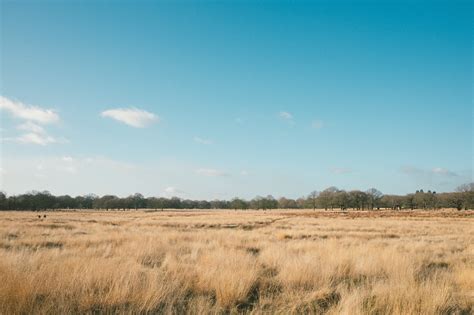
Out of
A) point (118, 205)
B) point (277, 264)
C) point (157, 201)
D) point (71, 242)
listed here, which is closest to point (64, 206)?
point (118, 205)

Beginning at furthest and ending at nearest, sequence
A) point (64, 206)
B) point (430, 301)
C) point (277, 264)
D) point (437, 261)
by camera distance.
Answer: point (64, 206) < point (437, 261) < point (277, 264) < point (430, 301)

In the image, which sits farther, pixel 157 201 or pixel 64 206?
pixel 157 201

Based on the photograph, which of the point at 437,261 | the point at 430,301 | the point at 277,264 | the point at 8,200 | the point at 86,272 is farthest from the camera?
the point at 8,200

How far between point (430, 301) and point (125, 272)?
5736 millimetres

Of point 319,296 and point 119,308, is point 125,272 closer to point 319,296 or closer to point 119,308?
point 119,308

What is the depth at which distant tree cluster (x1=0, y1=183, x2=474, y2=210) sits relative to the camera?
10597cm

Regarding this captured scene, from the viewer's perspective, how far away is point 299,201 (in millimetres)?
166625

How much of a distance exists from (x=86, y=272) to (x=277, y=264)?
516cm

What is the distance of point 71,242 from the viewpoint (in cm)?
1499

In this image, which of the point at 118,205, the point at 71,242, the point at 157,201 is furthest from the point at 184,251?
the point at 157,201

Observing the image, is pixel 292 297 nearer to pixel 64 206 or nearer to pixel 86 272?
pixel 86 272

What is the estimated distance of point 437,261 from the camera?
449 inches

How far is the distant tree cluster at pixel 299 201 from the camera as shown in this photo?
10597cm

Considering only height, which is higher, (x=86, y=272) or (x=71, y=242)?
(x=86, y=272)
